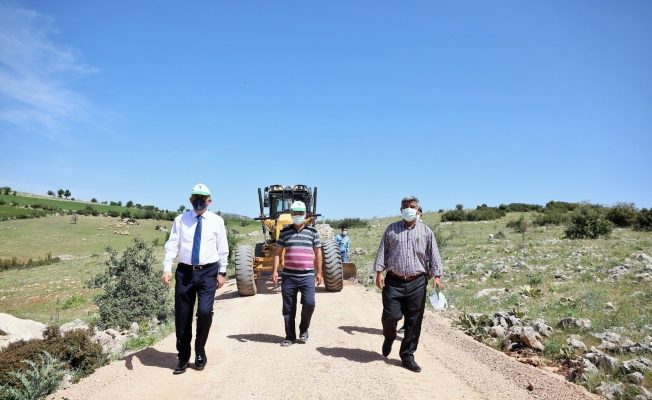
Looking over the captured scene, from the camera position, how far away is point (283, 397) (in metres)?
4.29

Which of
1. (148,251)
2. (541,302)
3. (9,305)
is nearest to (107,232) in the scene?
(9,305)

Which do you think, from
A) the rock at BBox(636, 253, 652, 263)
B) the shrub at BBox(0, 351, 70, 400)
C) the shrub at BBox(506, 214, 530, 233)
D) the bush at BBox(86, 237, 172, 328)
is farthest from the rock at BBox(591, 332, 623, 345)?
the shrub at BBox(506, 214, 530, 233)

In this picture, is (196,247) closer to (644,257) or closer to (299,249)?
(299,249)

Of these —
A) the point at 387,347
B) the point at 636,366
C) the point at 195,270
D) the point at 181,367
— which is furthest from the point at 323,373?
the point at 636,366

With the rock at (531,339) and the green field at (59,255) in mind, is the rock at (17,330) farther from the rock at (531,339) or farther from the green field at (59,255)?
the rock at (531,339)

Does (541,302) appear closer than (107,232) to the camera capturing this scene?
Yes

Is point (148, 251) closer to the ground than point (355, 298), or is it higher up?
higher up

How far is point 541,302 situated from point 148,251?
33.1 ft

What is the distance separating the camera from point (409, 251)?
17.3 feet

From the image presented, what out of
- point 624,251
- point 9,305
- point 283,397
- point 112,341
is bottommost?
point 9,305

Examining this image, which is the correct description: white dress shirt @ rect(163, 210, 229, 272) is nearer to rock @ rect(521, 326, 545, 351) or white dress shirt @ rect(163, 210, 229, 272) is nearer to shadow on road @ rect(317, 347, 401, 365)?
shadow on road @ rect(317, 347, 401, 365)

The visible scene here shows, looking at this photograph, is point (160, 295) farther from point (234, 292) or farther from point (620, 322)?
point (620, 322)

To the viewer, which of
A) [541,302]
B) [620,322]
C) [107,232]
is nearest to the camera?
[620,322]

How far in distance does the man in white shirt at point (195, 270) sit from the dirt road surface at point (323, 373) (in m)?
0.42
